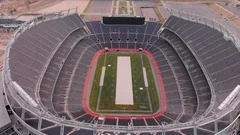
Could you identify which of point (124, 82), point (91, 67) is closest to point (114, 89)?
point (124, 82)

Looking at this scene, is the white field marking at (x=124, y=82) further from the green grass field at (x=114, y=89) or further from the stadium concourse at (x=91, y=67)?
the stadium concourse at (x=91, y=67)

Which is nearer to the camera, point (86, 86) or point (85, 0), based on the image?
point (86, 86)

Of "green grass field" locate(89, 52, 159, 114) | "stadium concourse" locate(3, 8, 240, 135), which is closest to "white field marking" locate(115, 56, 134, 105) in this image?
"green grass field" locate(89, 52, 159, 114)

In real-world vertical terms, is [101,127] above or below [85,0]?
below

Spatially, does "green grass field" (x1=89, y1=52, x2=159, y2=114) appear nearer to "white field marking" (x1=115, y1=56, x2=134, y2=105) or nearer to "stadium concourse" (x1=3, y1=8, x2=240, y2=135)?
"white field marking" (x1=115, y1=56, x2=134, y2=105)

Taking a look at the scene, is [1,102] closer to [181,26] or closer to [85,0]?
[181,26]

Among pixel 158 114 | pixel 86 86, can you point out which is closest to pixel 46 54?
pixel 86 86

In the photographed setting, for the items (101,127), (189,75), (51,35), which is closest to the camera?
(101,127)

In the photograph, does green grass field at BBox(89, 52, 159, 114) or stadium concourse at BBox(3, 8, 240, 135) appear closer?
stadium concourse at BBox(3, 8, 240, 135)
